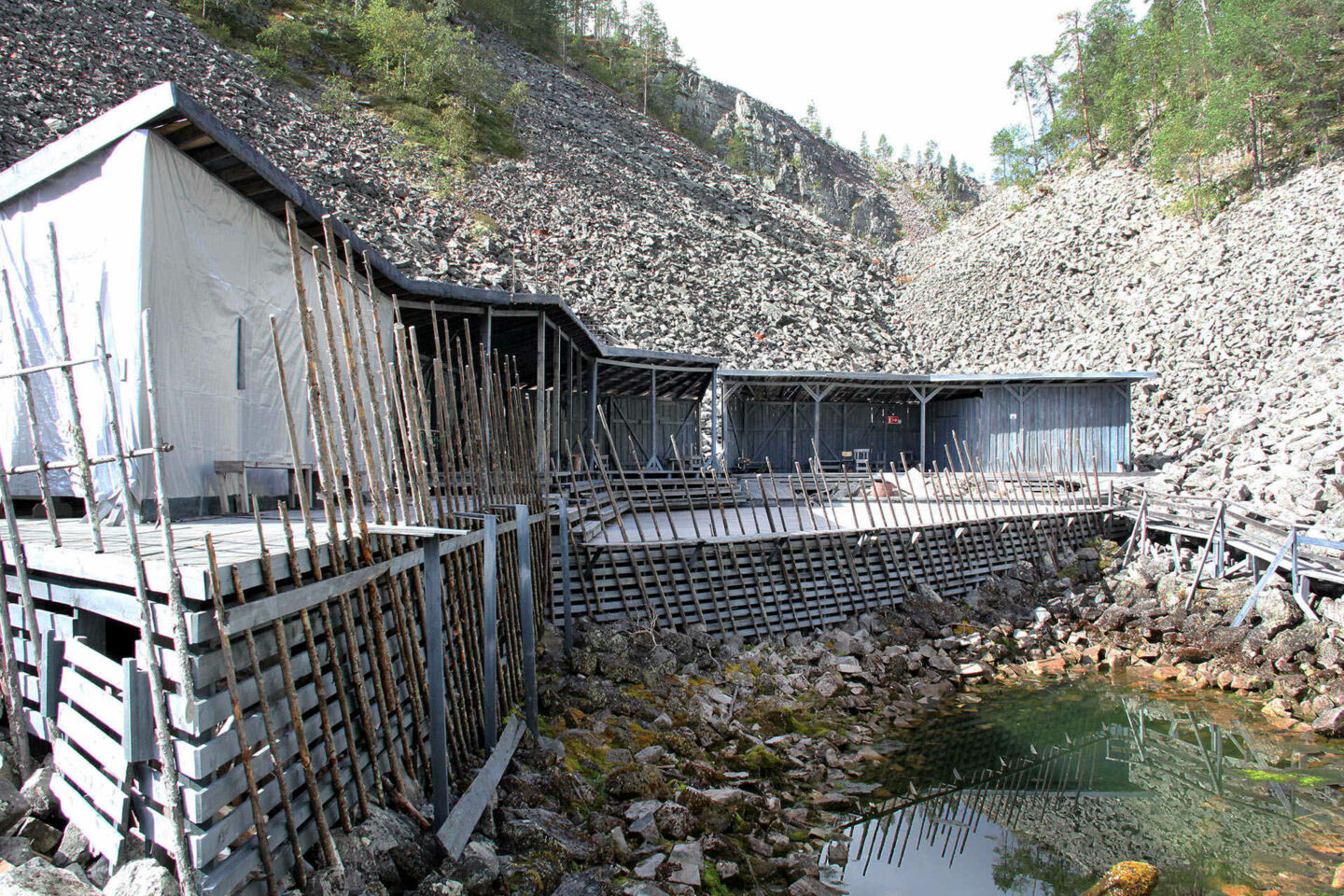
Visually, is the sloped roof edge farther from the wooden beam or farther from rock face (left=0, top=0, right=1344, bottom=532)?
rock face (left=0, top=0, right=1344, bottom=532)

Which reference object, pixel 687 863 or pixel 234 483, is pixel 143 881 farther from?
pixel 234 483

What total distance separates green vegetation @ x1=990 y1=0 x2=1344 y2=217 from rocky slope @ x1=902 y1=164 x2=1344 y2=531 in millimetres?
1909

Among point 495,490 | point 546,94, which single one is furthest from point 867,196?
point 495,490

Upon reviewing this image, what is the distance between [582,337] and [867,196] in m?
59.4

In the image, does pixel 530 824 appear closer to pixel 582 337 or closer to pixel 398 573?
pixel 398 573

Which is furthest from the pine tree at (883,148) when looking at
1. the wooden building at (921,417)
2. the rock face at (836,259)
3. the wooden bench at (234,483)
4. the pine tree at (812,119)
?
the wooden bench at (234,483)

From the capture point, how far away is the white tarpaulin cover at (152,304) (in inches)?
228

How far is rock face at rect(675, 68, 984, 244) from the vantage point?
62.0 metres

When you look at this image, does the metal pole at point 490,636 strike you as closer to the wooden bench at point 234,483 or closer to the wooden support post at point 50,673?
the wooden support post at point 50,673

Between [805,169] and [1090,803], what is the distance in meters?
65.2

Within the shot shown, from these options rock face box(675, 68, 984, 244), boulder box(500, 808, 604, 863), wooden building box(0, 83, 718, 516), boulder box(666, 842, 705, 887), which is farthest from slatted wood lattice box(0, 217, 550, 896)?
rock face box(675, 68, 984, 244)

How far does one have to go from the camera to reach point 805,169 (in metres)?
64.8

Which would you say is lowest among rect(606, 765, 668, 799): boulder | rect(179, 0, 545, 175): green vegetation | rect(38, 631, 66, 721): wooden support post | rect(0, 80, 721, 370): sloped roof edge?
rect(606, 765, 668, 799): boulder

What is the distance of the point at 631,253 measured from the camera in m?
33.2
